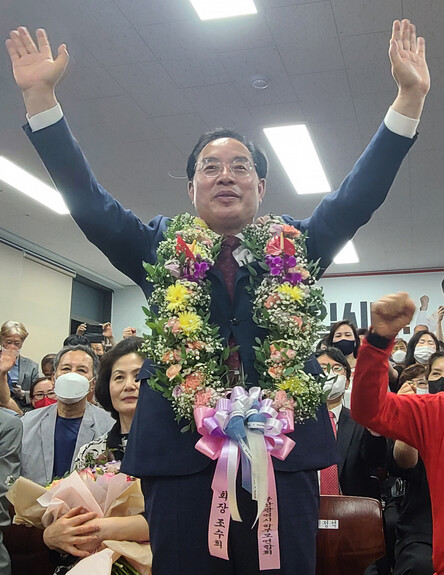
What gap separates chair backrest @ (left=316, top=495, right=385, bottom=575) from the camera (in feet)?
6.22

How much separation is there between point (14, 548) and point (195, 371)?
4.46ft

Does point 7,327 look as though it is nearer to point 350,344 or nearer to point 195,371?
point 350,344

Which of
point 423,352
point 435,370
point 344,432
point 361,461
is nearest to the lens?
point 361,461

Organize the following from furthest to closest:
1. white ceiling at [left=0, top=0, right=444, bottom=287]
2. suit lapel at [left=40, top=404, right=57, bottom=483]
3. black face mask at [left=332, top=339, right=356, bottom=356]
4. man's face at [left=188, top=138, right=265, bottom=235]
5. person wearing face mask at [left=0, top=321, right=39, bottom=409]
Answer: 1. person wearing face mask at [left=0, top=321, right=39, bottom=409]
2. black face mask at [left=332, top=339, right=356, bottom=356]
3. white ceiling at [left=0, top=0, right=444, bottom=287]
4. suit lapel at [left=40, top=404, right=57, bottom=483]
5. man's face at [left=188, top=138, right=265, bottom=235]

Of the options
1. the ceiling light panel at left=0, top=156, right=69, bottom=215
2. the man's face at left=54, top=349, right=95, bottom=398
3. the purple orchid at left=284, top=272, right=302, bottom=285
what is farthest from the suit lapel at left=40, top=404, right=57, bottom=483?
the ceiling light panel at left=0, top=156, right=69, bottom=215

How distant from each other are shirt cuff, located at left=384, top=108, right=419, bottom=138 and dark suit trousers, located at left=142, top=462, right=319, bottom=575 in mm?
778

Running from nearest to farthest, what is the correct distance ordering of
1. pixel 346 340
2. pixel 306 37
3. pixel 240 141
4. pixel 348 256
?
pixel 240 141
pixel 306 37
pixel 346 340
pixel 348 256

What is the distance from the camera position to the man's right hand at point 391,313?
1423mm

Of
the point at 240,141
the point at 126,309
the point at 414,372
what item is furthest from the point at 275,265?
the point at 126,309

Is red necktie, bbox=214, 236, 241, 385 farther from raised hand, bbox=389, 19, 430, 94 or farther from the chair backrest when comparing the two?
the chair backrest

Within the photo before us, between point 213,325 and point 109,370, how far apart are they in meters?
1.38

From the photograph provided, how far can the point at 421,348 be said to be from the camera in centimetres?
458

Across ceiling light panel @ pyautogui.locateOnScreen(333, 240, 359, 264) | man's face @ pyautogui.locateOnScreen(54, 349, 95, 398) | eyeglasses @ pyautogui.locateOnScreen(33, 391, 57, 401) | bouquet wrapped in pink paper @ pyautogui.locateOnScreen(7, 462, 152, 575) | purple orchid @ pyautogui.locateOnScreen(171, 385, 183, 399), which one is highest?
ceiling light panel @ pyautogui.locateOnScreen(333, 240, 359, 264)

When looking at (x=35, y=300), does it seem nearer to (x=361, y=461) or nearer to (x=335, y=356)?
(x=335, y=356)
